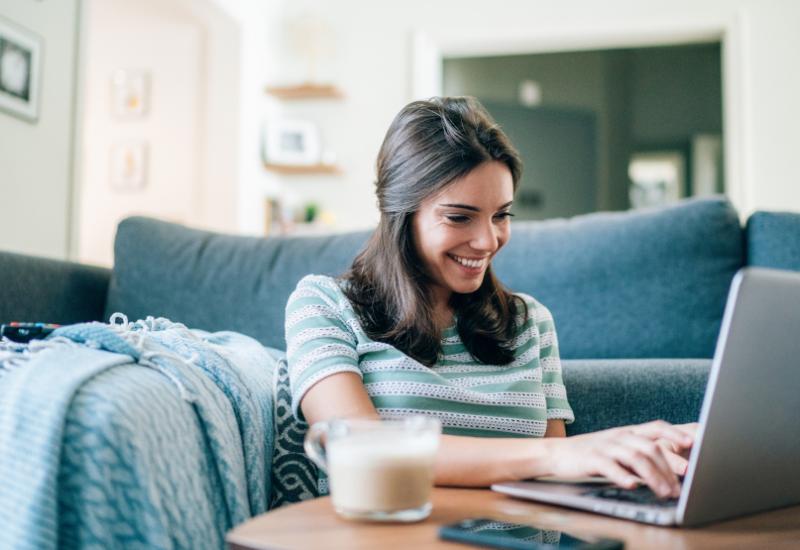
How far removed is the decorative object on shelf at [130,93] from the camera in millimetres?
4367

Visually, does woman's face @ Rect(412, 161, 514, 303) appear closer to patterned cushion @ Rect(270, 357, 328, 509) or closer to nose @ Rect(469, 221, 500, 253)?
nose @ Rect(469, 221, 500, 253)

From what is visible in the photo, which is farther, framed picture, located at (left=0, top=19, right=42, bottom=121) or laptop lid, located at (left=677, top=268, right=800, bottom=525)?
framed picture, located at (left=0, top=19, right=42, bottom=121)

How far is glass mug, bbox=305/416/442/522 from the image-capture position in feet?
2.25

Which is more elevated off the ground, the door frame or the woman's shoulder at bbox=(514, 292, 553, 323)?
the door frame

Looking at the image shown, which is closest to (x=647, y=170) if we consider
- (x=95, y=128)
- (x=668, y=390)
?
(x=95, y=128)

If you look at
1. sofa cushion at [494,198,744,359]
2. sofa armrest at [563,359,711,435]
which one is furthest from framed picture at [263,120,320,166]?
sofa armrest at [563,359,711,435]

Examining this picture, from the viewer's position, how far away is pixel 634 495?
2.58ft

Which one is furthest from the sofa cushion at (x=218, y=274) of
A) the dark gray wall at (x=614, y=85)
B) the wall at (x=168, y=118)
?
the dark gray wall at (x=614, y=85)

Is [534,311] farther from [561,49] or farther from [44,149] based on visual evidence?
[561,49]

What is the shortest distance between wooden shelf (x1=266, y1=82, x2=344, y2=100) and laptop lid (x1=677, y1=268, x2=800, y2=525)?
3.66 meters

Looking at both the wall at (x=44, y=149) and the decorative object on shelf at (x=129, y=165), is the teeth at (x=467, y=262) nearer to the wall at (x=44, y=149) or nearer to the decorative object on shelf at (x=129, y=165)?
the wall at (x=44, y=149)

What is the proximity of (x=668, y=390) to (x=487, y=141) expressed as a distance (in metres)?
0.59

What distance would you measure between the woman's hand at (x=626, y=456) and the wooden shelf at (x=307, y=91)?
11.6 feet

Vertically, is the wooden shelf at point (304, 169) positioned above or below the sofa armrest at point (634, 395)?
above
